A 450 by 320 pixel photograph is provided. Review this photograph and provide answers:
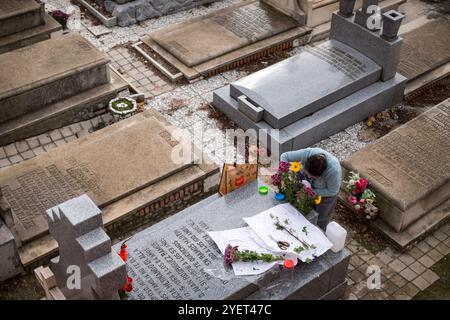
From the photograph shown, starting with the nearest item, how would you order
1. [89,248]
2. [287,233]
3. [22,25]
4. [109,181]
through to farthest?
[89,248] → [287,233] → [109,181] → [22,25]

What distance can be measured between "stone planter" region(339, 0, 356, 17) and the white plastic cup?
4837 mm

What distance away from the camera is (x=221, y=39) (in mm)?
11078

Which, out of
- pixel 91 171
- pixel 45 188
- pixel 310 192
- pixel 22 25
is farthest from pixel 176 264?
pixel 22 25

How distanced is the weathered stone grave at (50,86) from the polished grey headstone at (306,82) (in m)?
2.32

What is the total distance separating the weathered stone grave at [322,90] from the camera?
9.00m

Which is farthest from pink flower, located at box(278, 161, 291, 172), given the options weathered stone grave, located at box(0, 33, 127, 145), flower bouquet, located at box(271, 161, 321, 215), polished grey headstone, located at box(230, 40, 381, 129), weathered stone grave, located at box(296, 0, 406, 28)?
weathered stone grave, located at box(296, 0, 406, 28)

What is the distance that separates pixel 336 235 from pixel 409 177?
2.08 metres

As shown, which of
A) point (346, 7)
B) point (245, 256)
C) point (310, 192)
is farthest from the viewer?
point (346, 7)

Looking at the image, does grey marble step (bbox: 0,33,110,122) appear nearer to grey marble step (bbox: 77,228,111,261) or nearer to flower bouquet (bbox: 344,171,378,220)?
grey marble step (bbox: 77,228,111,261)

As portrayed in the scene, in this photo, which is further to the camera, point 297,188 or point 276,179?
point 276,179

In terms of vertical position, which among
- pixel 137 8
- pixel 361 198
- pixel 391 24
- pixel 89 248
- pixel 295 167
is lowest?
pixel 361 198

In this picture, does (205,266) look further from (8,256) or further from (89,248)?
(8,256)

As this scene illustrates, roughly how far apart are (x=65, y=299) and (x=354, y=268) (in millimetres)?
3719

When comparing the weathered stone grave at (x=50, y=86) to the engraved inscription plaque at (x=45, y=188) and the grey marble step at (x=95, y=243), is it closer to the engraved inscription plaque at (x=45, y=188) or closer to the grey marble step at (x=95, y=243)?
the engraved inscription plaque at (x=45, y=188)
